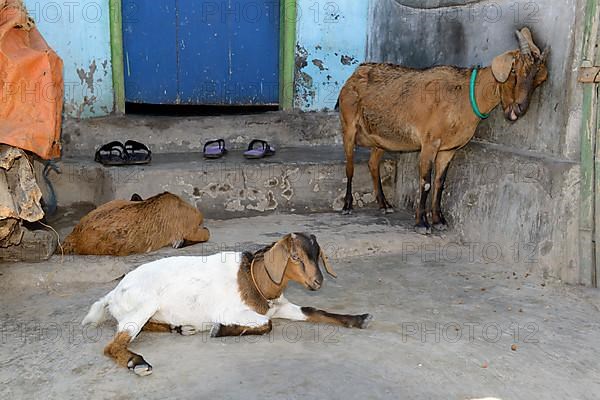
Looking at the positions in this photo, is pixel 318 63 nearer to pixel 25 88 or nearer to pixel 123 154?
pixel 123 154

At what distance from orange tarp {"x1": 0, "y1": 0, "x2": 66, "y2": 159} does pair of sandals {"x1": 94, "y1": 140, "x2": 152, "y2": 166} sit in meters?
1.66

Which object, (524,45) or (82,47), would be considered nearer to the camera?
(524,45)

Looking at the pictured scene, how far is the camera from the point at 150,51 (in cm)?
743

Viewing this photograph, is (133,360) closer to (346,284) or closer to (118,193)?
(346,284)

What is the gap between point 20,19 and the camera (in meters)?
4.27

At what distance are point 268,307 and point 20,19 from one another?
247 centimetres

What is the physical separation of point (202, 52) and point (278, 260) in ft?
15.0

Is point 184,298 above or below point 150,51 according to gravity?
below

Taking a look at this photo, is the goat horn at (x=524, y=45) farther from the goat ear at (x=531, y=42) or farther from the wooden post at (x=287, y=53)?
the wooden post at (x=287, y=53)

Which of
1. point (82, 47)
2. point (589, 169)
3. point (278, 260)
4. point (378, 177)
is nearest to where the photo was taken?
point (278, 260)

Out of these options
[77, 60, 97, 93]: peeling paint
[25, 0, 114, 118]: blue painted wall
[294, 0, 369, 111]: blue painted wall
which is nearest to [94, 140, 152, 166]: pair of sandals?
[25, 0, 114, 118]: blue painted wall

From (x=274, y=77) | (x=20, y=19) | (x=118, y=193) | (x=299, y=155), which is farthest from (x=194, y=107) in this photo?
(x=20, y=19)

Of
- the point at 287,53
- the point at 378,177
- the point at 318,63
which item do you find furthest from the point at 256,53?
the point at 378,177

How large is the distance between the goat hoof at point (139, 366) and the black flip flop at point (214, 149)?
135 inches
